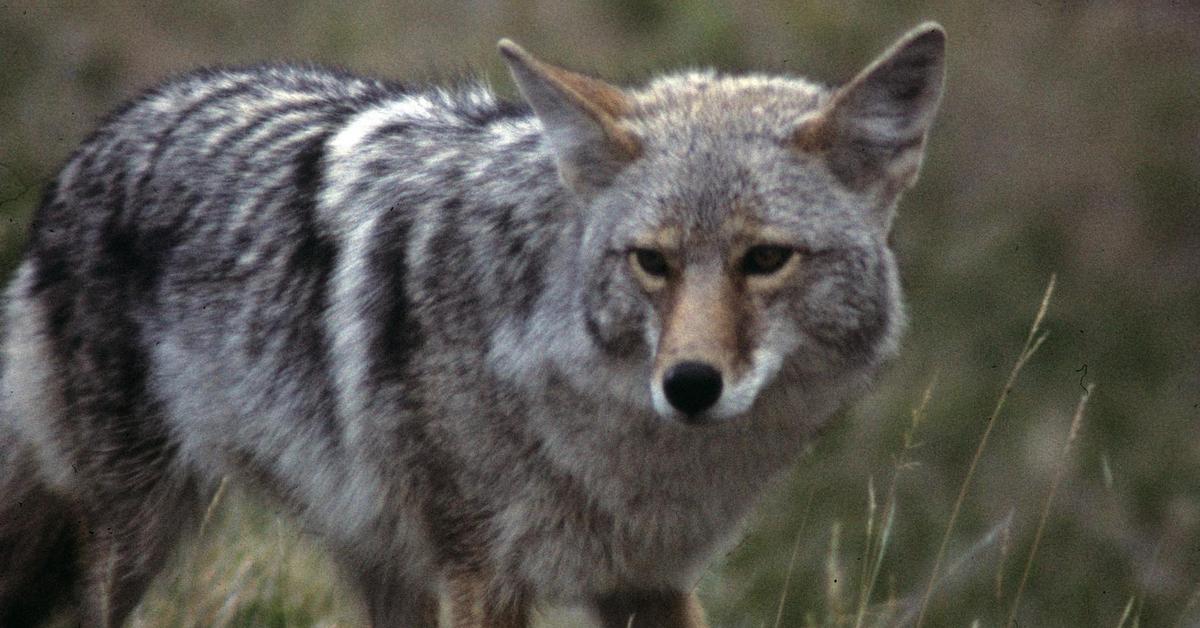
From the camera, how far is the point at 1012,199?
350 inches

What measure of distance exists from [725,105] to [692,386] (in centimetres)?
85

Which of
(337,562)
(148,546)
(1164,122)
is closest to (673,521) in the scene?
(337,562)

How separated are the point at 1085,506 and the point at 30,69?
5.60 m

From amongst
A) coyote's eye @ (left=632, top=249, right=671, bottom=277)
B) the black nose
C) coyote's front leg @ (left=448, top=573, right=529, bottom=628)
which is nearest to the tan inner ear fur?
coyote's eye @ (left=632, top=249, right=671, bottom=277)

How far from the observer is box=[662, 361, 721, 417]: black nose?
3.33 meters

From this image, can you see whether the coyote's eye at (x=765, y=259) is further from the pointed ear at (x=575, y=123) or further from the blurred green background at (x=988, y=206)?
the blurred green background at (x=988, y=206)

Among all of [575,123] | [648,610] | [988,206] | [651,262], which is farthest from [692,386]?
[988,206]

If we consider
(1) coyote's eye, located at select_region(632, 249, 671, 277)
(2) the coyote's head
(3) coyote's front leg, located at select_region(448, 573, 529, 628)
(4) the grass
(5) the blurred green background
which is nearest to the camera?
(2) the coyote's head

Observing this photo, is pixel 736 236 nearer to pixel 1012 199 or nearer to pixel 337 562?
pixel 337 562

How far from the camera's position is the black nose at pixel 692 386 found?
3326 millimetres

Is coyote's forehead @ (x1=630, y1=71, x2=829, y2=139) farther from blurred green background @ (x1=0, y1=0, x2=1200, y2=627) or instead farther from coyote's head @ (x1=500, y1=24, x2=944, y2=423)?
blurred green background @ (x1=0, y1=0, x2=1200, y2=627)

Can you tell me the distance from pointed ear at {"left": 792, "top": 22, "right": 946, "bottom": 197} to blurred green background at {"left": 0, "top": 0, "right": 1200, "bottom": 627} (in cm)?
367

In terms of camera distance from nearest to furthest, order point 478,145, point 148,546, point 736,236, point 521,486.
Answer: point 736,236 < point 521,486 < point 478,145 < point 148,546

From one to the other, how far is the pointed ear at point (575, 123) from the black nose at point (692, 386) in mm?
643
